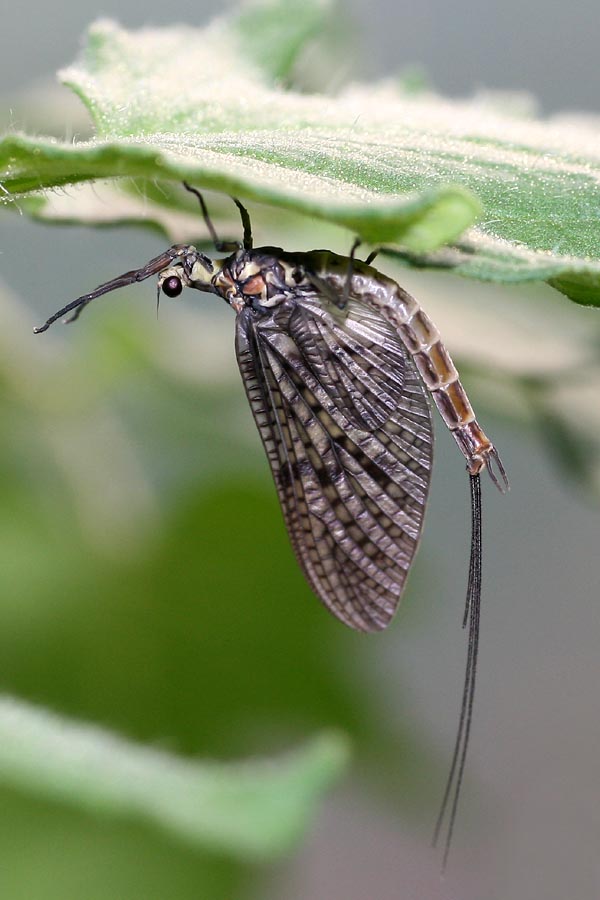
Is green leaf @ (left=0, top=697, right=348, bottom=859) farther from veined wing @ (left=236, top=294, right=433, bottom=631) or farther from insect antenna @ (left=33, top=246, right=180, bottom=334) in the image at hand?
insect antenna @ (left=33, top=246, right=180, bottom=334)

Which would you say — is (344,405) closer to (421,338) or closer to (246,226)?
(421,338)

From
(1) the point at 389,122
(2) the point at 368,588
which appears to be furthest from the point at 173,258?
(2) the point at 368,588

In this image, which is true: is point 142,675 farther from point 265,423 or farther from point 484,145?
point 484,145

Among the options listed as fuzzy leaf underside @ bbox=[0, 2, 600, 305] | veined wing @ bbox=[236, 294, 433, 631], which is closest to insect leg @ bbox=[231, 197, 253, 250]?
veined wing @ bbox=[236, 294, 433, 631]

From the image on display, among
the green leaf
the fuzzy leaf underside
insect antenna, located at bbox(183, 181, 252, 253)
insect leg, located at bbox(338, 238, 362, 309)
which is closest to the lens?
the fuzzy leaf underside

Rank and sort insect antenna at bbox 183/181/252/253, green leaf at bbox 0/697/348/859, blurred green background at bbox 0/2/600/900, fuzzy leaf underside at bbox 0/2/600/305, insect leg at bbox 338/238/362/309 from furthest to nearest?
blurred green background at bbox 0/2/600/900
insect antenna at bbox 183/181/252/253
insect leg at bbox 338/238/362/309
green leaf at bbox 0/697/348/859
fuzzy leaf underside at bbox 0/2/600/305

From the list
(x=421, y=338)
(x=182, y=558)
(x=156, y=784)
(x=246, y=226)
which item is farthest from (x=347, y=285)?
(x=182, y=558)
